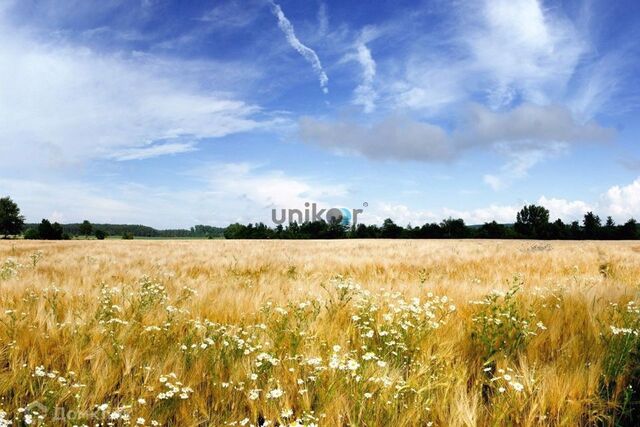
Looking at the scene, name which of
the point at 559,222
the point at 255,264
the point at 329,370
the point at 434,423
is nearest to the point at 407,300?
the point at 329,370

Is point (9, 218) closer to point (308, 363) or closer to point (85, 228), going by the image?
point (85, 228)

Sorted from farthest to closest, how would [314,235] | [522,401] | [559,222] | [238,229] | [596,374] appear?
[238,229] → [314,235] → [559,222] → [596,374] → [522,401]

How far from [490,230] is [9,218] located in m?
127

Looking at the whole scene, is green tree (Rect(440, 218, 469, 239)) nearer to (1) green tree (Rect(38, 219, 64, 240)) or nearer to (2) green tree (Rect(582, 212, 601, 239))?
(2) green tree (Rect(582, 212, 601, 239))

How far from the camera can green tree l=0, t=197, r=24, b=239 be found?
9700cm

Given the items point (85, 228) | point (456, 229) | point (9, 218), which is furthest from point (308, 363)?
point (85, 228)

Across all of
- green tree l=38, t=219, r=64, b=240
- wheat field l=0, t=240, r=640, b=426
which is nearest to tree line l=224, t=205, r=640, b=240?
green tree l=38, t=219, r=64, b=240

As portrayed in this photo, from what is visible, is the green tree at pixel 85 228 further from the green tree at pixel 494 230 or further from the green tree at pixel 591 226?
the green tree at pixel 591 226

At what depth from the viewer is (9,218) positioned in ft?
322

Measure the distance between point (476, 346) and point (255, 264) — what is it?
305 inches

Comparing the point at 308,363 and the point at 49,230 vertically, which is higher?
the point at 49,230

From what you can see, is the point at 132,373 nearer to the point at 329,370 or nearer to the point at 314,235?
the point at 329,370

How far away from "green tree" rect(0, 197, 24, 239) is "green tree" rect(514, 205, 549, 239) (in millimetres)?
135166

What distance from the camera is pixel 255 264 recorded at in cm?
1053
